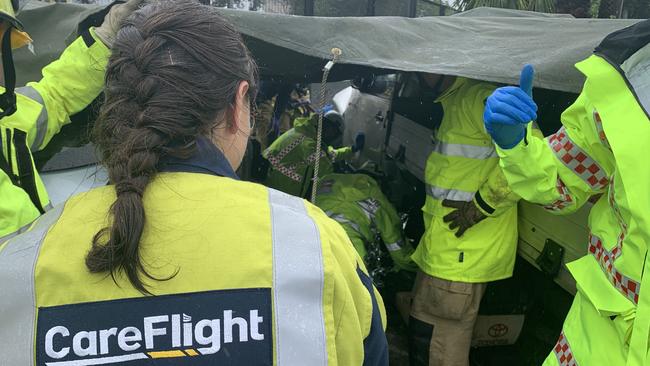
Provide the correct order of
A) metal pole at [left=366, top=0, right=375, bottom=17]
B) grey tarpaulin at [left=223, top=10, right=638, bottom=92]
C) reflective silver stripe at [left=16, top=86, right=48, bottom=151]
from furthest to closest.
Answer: metal pole at [left=366, top=0, right=375, bottom=17]
reflective silver stripe at [left=16, top=86, right=48, bottom=151]
grey tarpaulin at [left=223, top=10, right=638, bottom=92]

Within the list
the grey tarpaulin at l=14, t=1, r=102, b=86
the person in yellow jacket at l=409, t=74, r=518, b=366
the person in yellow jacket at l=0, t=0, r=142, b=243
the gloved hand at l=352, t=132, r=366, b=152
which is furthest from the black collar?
the gloved hand at l=352, t=132, r=366, b=152

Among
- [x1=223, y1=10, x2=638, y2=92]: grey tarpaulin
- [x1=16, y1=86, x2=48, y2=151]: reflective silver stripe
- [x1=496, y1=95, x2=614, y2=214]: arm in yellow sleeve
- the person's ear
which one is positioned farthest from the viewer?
[x1=16, y1=86, x2=48, y2=151]: reflective silver stripe

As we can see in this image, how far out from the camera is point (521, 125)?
165 centimetres

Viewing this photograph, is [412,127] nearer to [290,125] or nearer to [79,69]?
[290,125]

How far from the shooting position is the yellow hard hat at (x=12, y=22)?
73.9 inches

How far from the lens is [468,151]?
268 cm

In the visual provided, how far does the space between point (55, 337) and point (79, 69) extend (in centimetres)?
177

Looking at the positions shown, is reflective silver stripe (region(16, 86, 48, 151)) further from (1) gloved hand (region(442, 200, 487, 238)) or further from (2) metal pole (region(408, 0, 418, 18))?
(2) metal pole (region(408, 0, 418, 18))

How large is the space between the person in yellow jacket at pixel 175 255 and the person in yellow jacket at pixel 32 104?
33.8 inches

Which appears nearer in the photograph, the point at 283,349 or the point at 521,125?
the point at 283,349

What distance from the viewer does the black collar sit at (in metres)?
0.97

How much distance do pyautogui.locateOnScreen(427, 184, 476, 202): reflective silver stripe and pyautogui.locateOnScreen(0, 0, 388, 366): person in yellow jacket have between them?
5.93ft

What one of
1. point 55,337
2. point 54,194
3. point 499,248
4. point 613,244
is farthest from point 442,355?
point 55,337

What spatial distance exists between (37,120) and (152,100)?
1475mm
